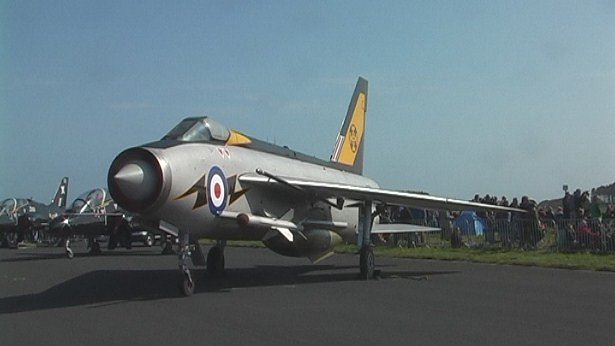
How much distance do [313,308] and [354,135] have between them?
1122cm

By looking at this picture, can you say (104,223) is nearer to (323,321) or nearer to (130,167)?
(130,167)

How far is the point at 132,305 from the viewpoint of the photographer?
954 centimetres

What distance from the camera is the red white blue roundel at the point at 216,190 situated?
35.5ft

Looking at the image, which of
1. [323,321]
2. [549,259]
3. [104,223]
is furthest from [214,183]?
[104,223]

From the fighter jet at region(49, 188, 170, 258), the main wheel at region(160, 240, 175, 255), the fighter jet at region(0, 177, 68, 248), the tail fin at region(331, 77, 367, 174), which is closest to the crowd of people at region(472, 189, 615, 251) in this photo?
the tail fin at region(331, 77, 367, 174)

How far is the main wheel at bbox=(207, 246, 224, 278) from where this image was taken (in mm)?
13953

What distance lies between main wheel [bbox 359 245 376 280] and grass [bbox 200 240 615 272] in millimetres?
4510

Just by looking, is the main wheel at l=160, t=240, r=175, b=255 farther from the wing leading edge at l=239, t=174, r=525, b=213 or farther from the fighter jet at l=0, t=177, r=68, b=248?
the wing leading edge at l=239, t=174, r=525, b=213

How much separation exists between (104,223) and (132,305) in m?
15.2

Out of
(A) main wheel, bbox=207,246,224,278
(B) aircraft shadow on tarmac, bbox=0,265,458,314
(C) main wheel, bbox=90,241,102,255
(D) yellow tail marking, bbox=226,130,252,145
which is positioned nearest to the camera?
(B) aircraft shadow on tarmac, bbox=0,265,458,314

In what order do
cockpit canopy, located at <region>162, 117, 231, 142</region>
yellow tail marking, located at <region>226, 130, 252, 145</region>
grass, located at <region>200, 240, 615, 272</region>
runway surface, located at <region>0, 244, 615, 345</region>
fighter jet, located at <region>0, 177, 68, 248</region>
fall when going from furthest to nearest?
fighter jet, located at <region>0, 177, 68, 248</region> < grass, located at <region>200, 240, 615, 272</region> < yellow tail marking, located at <region>226, 130, 252, 145</region> < cockpit canopy, located at <region>162, 117, 231, 142</region> < runway surface, located at <region>0, 244, 615, 345</region>

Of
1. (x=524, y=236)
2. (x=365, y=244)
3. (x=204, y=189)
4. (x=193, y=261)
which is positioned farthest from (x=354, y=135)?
(x=204, y=189)

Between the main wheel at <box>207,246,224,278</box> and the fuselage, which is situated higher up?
the fuselage

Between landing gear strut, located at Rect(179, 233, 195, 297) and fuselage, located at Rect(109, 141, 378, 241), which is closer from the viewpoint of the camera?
fuselage, located at Rect(109, 141, 378, 241)
